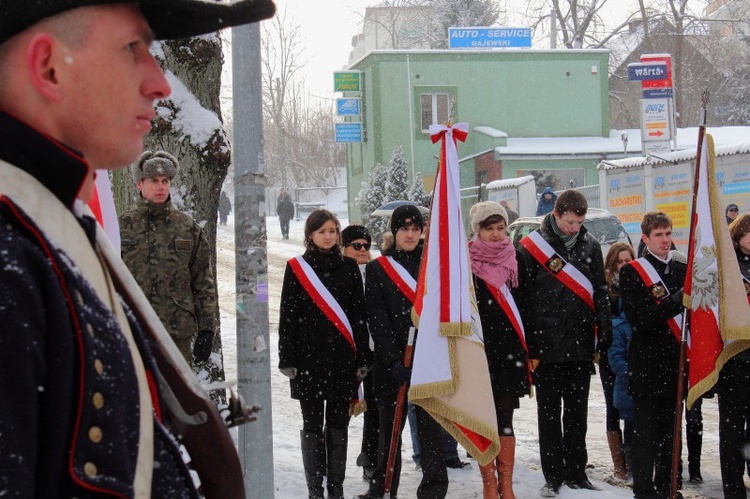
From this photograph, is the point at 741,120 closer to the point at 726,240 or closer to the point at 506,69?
the point at 506,69

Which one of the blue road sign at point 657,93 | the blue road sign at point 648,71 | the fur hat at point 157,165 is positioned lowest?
the fur hat at point 157,165

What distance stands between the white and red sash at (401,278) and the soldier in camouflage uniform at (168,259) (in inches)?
50.5

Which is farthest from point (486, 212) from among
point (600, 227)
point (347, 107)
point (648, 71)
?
point (347, 107)

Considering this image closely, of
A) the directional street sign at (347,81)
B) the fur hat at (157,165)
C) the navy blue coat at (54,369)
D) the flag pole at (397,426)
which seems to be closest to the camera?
the navy blue coat at (54,369)

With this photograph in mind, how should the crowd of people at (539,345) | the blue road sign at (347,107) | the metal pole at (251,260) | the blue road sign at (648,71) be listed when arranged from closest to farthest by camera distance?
the metal pole at (251,260) → the crowd of people at (539,345) → the blue road sign at (648,71) → the blue road sign at (347,107)

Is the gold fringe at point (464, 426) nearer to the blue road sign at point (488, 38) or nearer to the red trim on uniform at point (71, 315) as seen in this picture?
the red trim on uniform at point (71, 315)

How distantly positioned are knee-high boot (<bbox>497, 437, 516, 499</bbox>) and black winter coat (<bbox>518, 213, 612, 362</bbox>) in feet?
2.13

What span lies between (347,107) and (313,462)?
3200 centimetres

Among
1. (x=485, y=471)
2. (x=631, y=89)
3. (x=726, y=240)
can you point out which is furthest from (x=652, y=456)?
(x=631, y=89)

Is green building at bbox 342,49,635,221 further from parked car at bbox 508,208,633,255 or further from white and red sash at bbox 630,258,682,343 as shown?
white and red sash at bbox 630,258,682,343

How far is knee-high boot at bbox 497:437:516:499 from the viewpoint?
21.0 feet

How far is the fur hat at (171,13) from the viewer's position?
1380 mm

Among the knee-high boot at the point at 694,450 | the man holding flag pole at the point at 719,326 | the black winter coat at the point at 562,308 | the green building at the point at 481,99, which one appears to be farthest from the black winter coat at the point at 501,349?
the green building at the point at 481,99

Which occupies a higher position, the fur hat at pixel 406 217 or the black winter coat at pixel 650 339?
the fur hat at pixel 406 217
